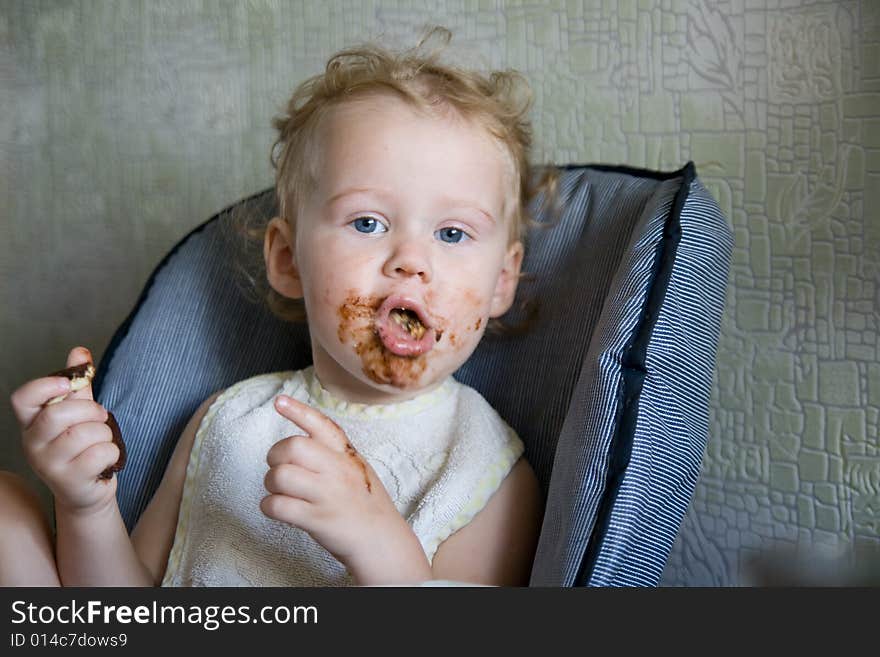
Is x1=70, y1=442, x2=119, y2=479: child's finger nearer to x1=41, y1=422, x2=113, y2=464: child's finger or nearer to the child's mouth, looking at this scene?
x1=41, y1=422, x2=113, y2=464: child's finger

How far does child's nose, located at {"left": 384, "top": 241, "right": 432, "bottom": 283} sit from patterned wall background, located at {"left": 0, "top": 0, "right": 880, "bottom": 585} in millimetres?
473

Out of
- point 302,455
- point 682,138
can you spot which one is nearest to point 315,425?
point 302,455

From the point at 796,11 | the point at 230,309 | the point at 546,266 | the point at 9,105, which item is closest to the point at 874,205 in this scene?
the point at 796,11

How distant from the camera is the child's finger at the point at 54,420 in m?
0.84

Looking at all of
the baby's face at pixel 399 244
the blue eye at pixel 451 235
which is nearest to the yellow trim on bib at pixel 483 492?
the baby's face at pixel 399 244

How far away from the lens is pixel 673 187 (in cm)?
99

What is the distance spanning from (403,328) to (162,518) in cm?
35

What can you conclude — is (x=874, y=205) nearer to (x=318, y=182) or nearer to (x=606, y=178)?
(x=606, y=178)

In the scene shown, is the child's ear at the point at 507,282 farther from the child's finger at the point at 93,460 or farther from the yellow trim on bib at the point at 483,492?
the child's finger at the point at 93,460

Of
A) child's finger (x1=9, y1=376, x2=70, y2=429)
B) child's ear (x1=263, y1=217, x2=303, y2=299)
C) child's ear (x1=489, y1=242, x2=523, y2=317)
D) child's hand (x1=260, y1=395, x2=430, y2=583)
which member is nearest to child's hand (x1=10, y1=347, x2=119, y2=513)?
child's finger (x1=9, y1=376, x2=70, y2=429)

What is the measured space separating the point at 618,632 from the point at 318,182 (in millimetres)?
515

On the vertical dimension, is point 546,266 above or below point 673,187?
below

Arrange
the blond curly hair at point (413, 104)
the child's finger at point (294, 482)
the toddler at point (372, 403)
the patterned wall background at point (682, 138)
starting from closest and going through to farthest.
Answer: the child's finger at point (294, 482) < the toddler at point (372, 403) < the blond curly hair at point (413, 104) < the patterned wall background at point (682, 138)

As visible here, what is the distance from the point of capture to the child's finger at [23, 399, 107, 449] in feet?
2.76
